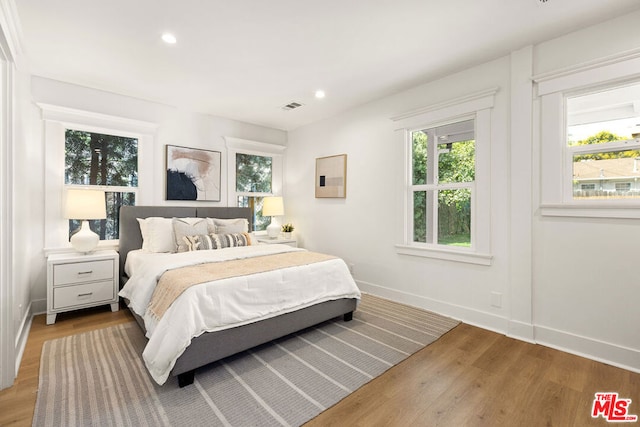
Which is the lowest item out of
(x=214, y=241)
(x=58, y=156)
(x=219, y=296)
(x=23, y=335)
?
(x=23, y=335)

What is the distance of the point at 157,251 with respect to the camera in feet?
11.2

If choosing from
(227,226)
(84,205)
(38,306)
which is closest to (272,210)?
(227,226)

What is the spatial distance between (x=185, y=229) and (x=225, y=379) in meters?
2.00

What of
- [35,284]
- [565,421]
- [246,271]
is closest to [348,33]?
[246,271]

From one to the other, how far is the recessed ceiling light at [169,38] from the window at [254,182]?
2.32 meters

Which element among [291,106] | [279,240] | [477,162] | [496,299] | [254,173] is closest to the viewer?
[496,299]

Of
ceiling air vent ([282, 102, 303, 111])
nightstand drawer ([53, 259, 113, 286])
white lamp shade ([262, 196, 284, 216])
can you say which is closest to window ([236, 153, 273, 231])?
white lamp shade ([262, 196, 284, 216])

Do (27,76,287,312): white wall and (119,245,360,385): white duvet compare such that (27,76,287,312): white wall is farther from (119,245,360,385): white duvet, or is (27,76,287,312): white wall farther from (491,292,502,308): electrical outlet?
→ (491,292,502,308): electrical outlet

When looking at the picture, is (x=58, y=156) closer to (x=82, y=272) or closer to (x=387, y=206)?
(x=82, y=272)

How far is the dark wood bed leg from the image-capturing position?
1.90m

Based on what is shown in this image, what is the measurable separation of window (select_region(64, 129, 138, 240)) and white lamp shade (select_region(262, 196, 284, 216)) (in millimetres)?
1813

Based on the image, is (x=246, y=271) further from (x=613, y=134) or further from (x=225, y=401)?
(x=613, y=134)

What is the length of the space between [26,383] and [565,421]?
328 centimetres

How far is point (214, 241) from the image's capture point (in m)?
3.44
